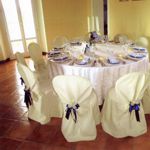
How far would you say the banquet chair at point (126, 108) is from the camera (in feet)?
5.91

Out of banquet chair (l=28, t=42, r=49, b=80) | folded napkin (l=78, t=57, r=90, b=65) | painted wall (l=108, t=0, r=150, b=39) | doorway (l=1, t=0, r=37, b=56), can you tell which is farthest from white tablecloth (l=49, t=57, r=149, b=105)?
doorway (l=1, t=0, r=37, b=56)

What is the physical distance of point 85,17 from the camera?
550cm

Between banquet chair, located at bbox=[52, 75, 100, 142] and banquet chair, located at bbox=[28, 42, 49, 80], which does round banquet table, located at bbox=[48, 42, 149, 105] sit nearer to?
banquet chair, located at bbox=[52, 75, 100, 142]

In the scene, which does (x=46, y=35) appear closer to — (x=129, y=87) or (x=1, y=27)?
(x=1, y=27)

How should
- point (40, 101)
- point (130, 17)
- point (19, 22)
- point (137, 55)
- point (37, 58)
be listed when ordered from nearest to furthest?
point (40, 101)
point (137, 55)
point (37, 58)
point (130, 17)
point (19, 22)

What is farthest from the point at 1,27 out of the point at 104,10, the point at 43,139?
the point at 43,139

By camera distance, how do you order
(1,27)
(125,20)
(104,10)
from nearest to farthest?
(125,20)
(1,27)
(104,10)

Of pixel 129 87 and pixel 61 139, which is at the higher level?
pixel 129 87

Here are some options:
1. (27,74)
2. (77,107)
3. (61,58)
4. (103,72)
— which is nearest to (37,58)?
(61,58)

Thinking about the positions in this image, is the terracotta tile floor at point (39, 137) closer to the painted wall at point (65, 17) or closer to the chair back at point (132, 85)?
the chair back at point (132, 85)

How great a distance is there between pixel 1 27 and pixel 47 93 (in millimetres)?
3278

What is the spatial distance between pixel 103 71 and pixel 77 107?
57cm

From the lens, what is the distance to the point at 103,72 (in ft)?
7.23

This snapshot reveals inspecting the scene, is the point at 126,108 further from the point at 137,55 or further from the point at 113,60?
the point at 137,55
